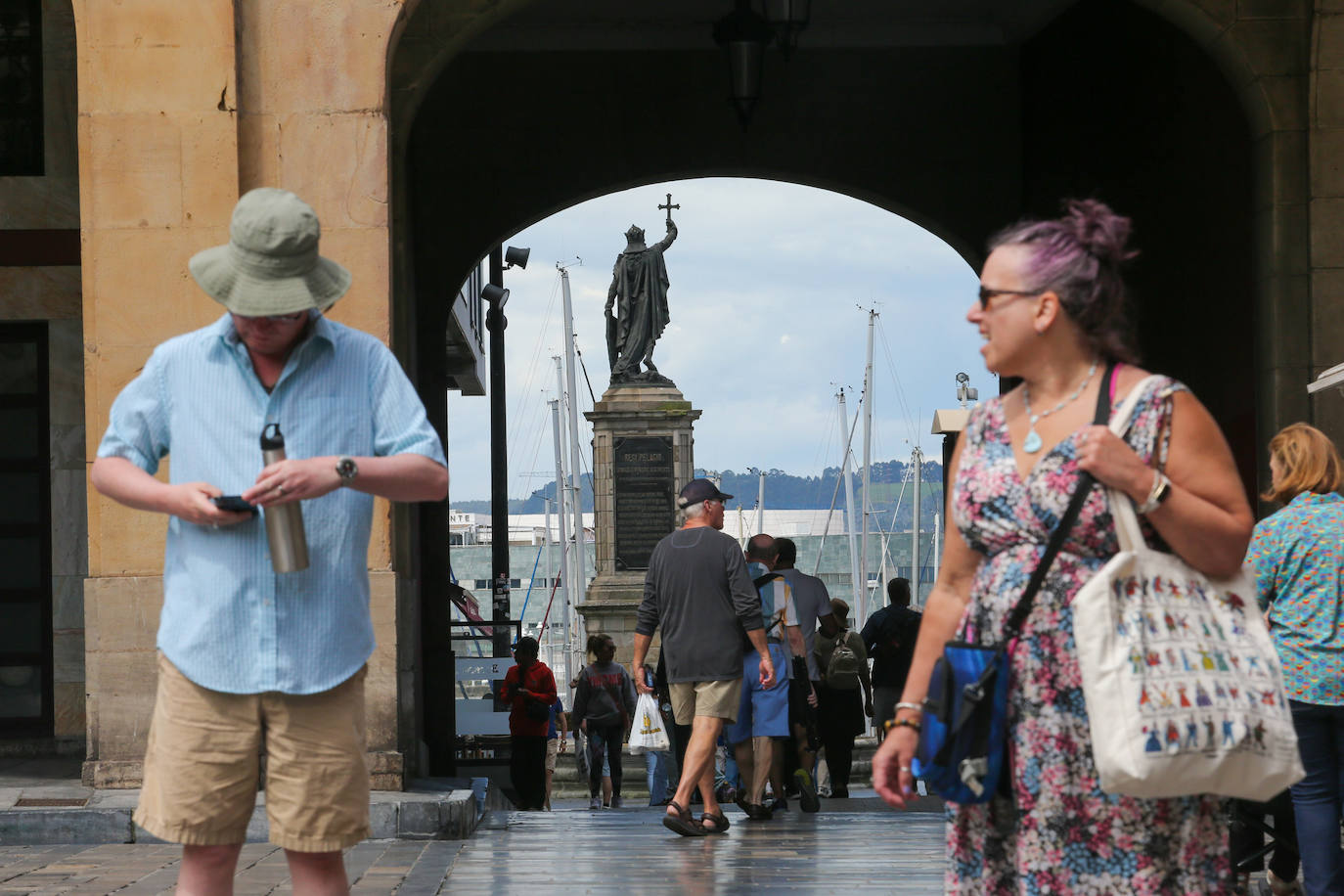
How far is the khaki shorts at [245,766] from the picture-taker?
3627 mm

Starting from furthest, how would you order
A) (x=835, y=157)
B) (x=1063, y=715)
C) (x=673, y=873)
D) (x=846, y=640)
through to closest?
(x=835, y=157) < (x=846, y=640) < (x=673, y=873) < (x=1063, y=715)

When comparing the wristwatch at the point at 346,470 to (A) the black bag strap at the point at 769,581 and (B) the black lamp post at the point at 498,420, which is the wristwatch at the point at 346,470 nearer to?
(A) the black bag strap at the point at 769,581

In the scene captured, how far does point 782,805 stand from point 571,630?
3264cm

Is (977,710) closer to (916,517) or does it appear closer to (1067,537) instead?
(1067,537)

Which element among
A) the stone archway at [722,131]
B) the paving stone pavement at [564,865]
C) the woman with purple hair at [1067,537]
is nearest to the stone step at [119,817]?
the paving stone pavement at [564,865]

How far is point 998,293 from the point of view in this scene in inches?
134

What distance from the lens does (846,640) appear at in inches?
579

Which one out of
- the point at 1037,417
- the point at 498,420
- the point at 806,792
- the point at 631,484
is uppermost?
the point at 498,420

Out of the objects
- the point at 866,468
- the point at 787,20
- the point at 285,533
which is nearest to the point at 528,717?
the point at 787,20

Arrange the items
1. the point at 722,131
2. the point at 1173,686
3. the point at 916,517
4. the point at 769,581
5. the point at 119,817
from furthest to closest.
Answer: the point at 916,517 → the point at 722,131 → the point at 769,581 → the point at 119,817 → the point at 1173,686

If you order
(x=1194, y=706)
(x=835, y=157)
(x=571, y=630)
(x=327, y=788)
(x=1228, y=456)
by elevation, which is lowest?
(x=571, y=630)

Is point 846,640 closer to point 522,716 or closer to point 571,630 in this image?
point 522,716

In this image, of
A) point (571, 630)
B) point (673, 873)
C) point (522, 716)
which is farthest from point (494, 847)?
point (571, 630)

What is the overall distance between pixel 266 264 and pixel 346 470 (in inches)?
19.3
